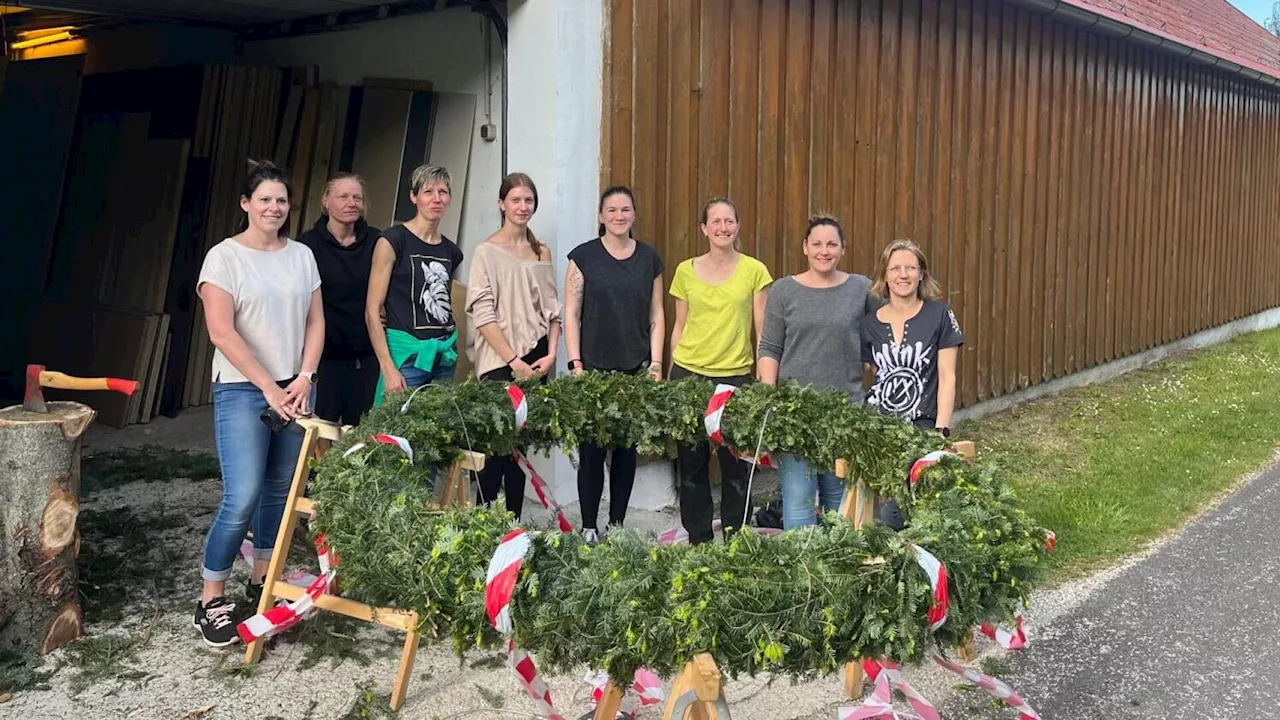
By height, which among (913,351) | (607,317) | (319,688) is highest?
(607,317)

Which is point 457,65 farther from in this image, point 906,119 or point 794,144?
point 906,119

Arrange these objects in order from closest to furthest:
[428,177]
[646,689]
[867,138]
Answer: [646,689] → [428,177] → [867,138]

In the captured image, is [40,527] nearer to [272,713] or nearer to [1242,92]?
[272,713]

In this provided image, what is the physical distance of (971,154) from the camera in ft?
29.5

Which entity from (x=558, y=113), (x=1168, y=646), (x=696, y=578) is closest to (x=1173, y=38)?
(x=558, y=113)

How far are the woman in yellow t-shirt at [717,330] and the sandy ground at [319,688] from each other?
45.1 inches

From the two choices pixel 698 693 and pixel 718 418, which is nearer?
pixel 698 693

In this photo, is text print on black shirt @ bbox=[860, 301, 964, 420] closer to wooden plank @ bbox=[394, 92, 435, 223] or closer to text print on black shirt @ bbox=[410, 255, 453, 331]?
text print on black shirt @ bbox=[410, 255, 453, 331]

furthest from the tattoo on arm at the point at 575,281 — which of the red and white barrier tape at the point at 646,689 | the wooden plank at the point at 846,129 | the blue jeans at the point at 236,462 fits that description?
the wooden plank at the point at 846,129

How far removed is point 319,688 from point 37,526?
1.29 metres

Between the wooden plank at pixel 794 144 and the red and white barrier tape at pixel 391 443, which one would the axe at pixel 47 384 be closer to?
the red and white barrier tape at pixel 391 443

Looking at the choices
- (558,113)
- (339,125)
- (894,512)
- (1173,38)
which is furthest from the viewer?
(1173,38)

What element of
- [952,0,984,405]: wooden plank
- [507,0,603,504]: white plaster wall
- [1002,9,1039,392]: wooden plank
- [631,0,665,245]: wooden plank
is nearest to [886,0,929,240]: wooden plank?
[952,0,984,405]: wooden plank

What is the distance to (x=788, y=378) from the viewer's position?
4535 millimetres
